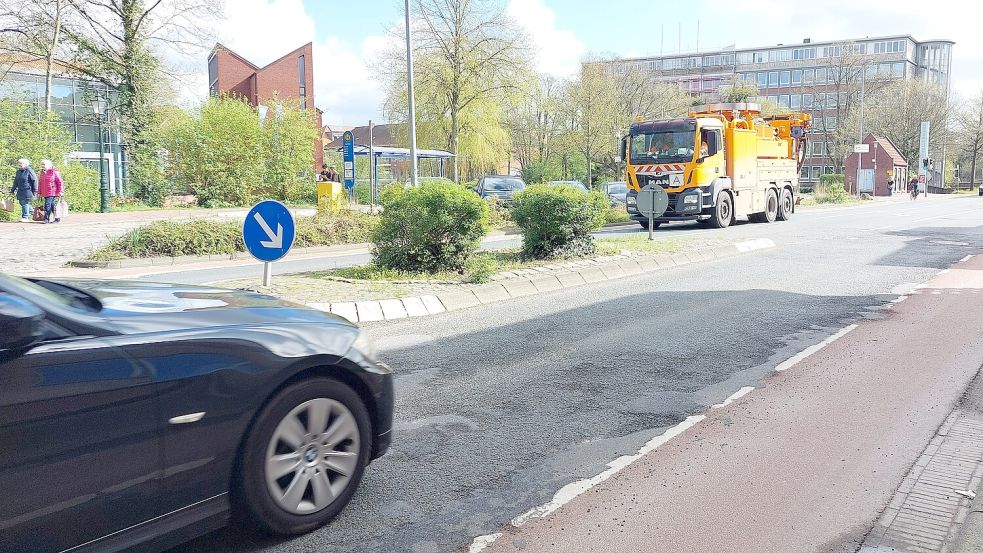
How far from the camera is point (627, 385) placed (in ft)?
19.0

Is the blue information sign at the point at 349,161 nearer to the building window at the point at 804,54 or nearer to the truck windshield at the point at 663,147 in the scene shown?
the truck windshield at the point at 663,147

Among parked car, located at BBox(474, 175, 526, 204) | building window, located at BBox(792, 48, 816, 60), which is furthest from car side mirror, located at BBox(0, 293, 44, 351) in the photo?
building window, located at BBox(792, 48, 816, 60)

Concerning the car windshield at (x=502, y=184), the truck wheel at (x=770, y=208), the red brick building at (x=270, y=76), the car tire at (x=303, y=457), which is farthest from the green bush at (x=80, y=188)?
the red brick building at (x=270, y=76)

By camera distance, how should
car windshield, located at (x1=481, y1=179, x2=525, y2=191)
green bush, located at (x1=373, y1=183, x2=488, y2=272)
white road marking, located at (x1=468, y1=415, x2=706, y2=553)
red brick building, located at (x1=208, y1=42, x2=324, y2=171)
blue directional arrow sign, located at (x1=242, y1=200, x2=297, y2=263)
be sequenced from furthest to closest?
red brick building, located at (x1=208, y1=42, x2=324, y2=171)
car windshield, located at (x1=481, y1=179, x2=525, y2=191)
green bush, located at (x1=373, y1=183, x2=488, y2=272)
blue directional arrow sign, located at (x1=242, y1=200, x2=297, y2=263)
white road marking, located at (x1=468, y1=415, x2=706, y2=553)

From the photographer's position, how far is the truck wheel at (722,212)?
72.8ft

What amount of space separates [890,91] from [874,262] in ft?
233

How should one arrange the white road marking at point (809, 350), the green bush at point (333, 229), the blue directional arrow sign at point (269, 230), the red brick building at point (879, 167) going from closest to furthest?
the white road marking at point (809, 350)
the blue directional arrow sign at point (269, 230)
the green bush at point (333, 229)
the red brick building at point (879, 167)

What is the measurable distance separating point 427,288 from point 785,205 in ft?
66.9

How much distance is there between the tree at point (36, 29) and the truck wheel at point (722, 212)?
24352 millimetres

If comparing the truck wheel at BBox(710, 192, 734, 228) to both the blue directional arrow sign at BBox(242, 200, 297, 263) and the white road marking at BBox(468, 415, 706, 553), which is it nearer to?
the blue directional arrow sign at BBox(242, 200, 297, 263)

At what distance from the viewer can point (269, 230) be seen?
859cm

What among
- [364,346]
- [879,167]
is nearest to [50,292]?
[364,346]

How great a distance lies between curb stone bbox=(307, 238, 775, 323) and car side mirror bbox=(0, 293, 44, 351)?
145 inches

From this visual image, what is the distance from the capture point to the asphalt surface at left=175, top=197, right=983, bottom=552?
3.62 m
